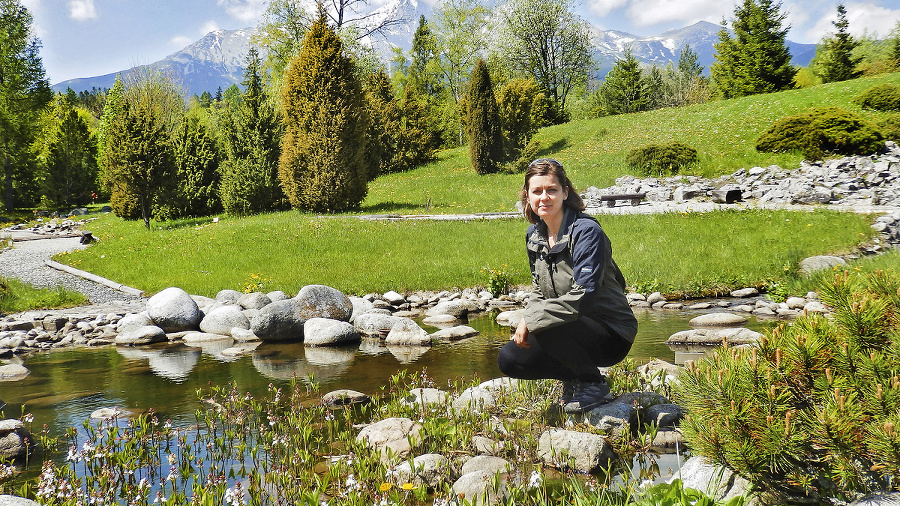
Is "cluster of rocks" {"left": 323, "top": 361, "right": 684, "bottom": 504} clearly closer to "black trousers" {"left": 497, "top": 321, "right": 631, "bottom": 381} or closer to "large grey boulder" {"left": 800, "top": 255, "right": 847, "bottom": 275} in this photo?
"black trousers" {"left": 497, "top": 321, "right": 631, "bottom": 381}

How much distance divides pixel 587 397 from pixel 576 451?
796 mm

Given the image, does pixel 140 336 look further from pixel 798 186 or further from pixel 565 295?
pixel 798 186

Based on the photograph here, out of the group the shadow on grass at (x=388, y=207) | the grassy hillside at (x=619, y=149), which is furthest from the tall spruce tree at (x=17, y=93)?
the shadow on grass at (x=388, y=207)

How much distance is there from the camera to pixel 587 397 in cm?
502

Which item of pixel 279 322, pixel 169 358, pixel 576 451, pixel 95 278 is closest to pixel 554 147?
pixel 95 278

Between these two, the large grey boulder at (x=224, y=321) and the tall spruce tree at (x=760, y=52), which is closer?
the large grey boulder at (x=224, y=321)

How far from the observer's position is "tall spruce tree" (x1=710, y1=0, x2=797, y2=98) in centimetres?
3806

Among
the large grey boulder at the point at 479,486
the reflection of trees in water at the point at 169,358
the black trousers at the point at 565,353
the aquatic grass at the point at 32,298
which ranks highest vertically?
the black trousers at the point at 565,353

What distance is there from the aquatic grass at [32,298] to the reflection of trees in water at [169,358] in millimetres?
3923

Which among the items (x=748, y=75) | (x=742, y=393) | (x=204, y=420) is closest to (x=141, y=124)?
(x=204, y=420)

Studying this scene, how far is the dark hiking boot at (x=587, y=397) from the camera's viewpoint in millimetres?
4992

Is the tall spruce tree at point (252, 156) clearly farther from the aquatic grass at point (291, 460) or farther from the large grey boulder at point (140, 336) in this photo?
the aquatic grass at point (291, 460)

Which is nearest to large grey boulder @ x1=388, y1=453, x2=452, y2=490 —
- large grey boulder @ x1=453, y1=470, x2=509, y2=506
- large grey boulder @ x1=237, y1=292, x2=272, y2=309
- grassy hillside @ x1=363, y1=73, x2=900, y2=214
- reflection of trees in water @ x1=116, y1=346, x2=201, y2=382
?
large grey boulder @ x1=453, y1=470, x2=509, y2=506

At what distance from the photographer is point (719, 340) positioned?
8.14 m
